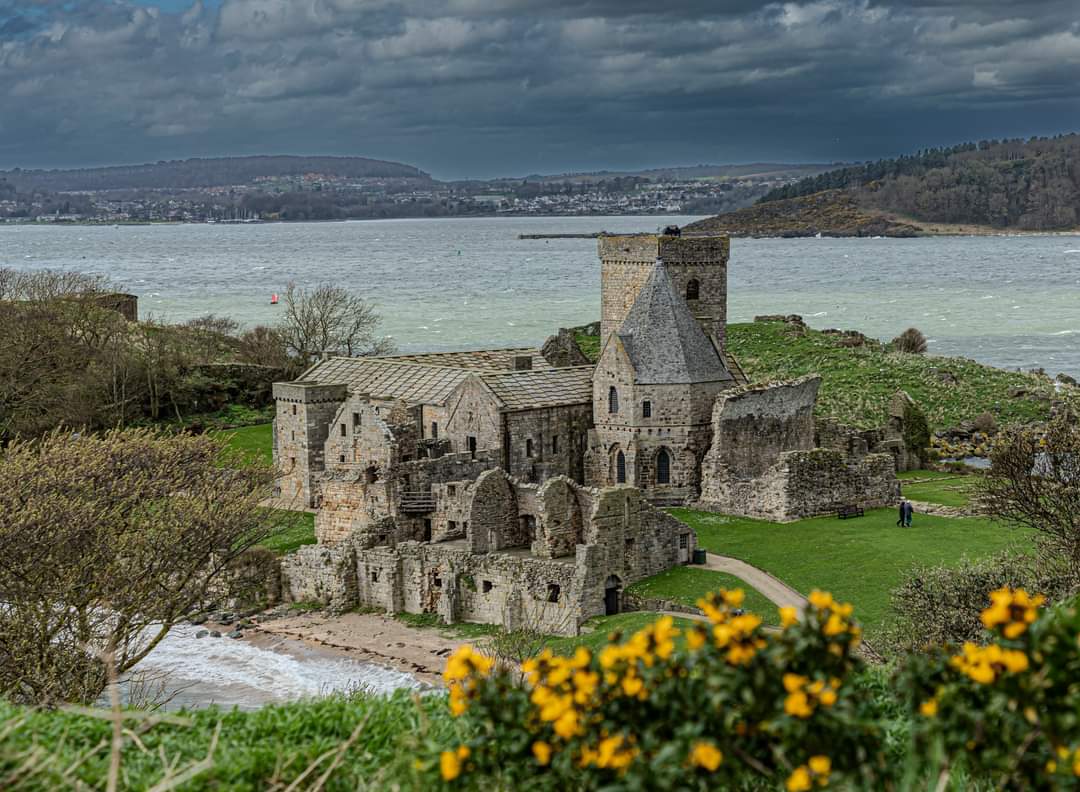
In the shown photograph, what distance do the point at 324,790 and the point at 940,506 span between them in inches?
1285

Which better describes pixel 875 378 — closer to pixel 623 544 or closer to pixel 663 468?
pixel 663 468

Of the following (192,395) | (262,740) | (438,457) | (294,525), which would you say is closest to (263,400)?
(192,395)

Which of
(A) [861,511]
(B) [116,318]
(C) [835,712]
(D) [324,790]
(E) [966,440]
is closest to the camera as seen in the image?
(C) [835,712]

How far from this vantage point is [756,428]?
43.0 metres

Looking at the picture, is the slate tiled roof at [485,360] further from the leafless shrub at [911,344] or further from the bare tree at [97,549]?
the leafless shrub at [911,344]

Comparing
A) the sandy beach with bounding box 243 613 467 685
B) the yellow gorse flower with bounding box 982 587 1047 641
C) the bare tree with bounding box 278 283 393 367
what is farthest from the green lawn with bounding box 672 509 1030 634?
the bare tree with bounding box 278 283 393 367

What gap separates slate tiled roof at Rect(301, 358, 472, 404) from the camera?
151ft

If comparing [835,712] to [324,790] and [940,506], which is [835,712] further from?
[940,506]

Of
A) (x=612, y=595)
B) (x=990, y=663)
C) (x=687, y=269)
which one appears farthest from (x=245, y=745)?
(x=687, y=269)

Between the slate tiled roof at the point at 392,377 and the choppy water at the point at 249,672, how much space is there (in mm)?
13464

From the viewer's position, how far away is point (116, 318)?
66250mm

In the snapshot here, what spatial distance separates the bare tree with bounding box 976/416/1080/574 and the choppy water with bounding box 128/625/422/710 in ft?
47.6

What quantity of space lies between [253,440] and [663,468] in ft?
71.0

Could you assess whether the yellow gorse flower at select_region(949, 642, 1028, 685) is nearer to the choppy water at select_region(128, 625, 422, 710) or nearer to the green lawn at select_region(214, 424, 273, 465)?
the choppy water at select_region(128, 625, 422, 710)
